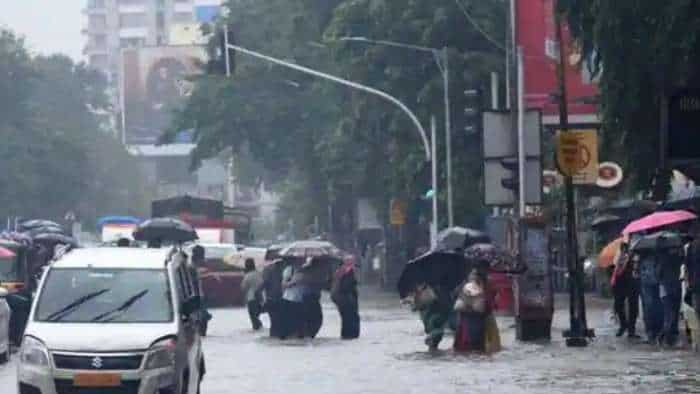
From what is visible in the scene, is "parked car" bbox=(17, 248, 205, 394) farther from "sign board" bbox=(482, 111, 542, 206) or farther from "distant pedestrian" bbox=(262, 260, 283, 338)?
"distant pedestrian" bbox=(262, 260, 283, 338)

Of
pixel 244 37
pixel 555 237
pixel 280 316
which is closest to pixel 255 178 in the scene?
pixel 244 37

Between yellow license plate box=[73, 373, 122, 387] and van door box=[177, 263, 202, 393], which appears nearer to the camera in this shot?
yellow license plate box=[73, 373, 122, 387]

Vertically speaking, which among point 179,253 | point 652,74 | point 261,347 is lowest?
point 261,347

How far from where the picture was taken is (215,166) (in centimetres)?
17212

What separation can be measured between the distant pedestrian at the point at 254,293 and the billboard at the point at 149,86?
117762 mm

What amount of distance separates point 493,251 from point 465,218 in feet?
88.0

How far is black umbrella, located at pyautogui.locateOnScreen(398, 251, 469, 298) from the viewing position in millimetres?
31609

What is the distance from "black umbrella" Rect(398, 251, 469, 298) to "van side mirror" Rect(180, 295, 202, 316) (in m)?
10.2

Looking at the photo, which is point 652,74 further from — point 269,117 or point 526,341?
point 269,117

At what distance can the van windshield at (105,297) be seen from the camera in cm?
2105

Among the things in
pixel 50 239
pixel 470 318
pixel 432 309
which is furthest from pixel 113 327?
pixel 50 239

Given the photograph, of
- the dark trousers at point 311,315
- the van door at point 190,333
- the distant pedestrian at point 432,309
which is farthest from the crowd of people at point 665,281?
the van door at point 190,333

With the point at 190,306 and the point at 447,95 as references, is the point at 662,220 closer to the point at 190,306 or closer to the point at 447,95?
the point at 190,306

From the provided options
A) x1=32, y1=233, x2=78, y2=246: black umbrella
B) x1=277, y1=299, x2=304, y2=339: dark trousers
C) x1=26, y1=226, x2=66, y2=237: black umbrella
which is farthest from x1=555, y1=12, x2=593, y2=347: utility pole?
x1=26, y1=226, x2=66, y2=237: black umbrella
